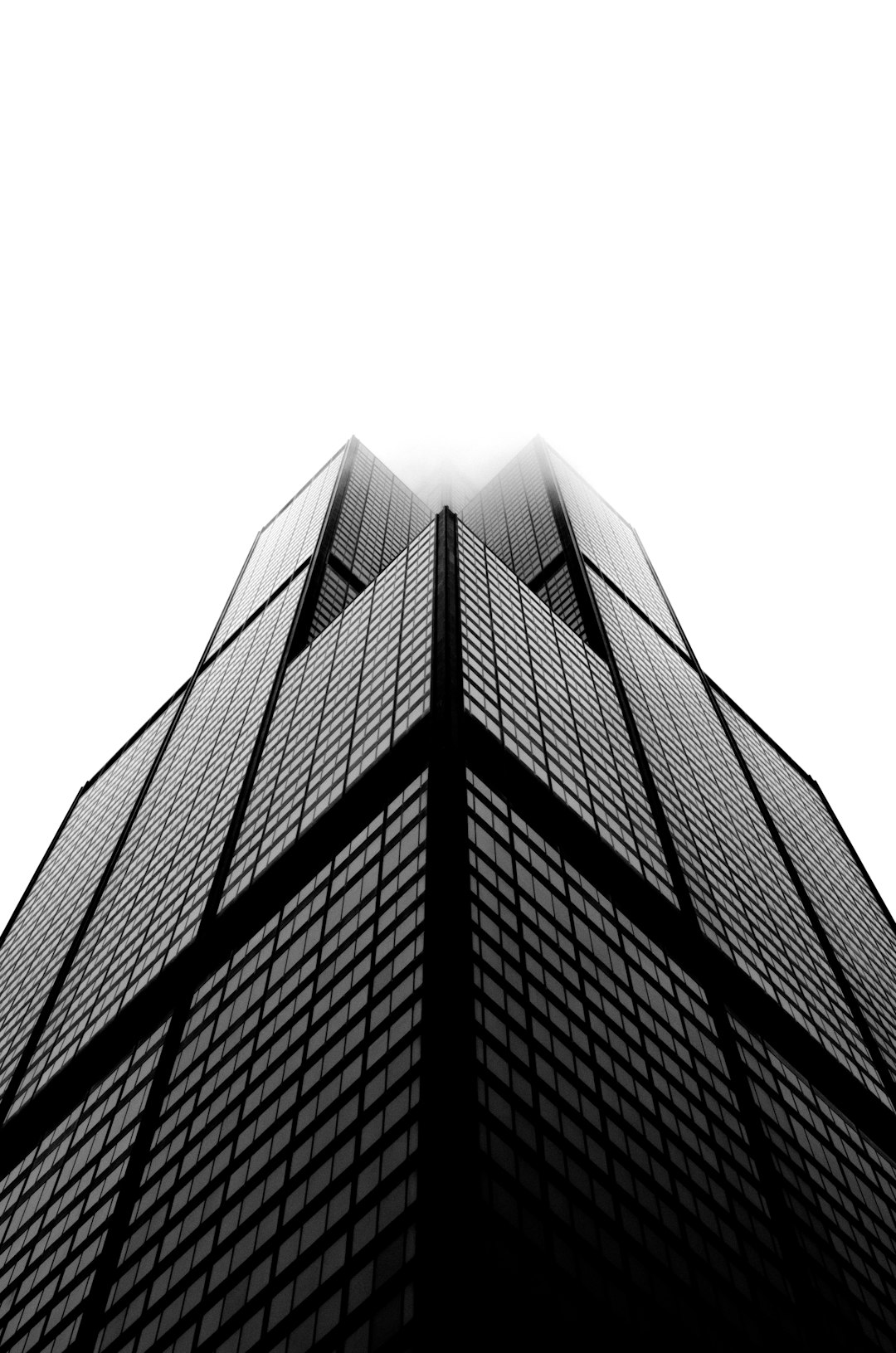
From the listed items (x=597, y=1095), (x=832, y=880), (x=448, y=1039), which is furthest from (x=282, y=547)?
(x=448, y=1039)

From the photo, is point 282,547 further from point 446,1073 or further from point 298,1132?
point 446,1073

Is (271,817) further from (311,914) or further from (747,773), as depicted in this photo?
(747,773)

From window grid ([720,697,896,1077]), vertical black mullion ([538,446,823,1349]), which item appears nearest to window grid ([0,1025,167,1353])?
vertical black mullion ([538,446,823,1349])

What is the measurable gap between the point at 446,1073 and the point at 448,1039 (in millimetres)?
1392

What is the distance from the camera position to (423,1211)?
31.3 metres

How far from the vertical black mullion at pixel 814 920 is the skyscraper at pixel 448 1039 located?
49 centimetres

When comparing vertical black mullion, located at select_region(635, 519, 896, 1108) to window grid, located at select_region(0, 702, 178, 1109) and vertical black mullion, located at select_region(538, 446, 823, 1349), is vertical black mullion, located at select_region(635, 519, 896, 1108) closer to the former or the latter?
vertical black mullion, located at select_region(538, 446, 823, 1349)

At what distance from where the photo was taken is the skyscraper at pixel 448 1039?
34125 millimetres

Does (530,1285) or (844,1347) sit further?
(844,1347)

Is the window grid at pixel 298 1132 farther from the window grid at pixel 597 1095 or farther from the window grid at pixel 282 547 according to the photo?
the window grid at pixel 282 547

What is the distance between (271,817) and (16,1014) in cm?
3127

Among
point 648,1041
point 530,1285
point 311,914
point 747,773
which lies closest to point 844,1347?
point 648,1041

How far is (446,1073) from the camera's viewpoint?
35781 mm

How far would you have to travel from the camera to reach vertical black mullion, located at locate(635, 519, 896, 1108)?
7538cm
